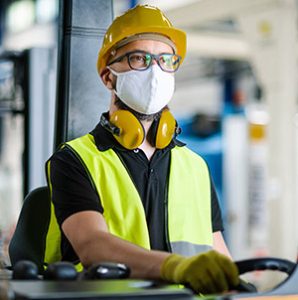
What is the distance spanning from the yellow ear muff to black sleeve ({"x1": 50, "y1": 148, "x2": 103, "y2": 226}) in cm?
30

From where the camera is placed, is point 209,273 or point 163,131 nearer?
point 209,273

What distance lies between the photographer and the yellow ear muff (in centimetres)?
327

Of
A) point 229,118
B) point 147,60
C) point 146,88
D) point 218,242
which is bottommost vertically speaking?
point 218,242

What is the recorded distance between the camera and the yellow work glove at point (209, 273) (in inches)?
90.8

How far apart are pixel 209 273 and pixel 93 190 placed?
0.89 metres

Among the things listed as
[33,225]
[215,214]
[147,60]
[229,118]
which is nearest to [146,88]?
[147,60]

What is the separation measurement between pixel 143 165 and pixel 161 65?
366 millimetres

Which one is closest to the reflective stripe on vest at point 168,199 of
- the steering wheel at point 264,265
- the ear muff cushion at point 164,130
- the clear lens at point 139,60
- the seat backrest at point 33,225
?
the ear muff cushion at point 164,130

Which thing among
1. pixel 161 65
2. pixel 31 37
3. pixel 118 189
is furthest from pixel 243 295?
pixel 31 37

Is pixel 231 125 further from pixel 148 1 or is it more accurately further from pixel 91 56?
pixel 91 56

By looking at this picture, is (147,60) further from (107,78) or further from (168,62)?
(107,78)

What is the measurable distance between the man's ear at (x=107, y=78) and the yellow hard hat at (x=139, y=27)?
0.03 meters

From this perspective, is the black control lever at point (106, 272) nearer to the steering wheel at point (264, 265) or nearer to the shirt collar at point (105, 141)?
the steering wheel at point (264, 265)

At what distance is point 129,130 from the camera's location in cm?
321
